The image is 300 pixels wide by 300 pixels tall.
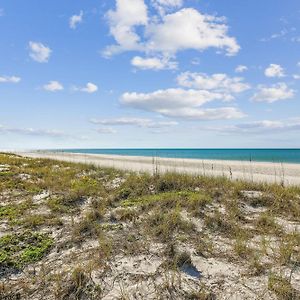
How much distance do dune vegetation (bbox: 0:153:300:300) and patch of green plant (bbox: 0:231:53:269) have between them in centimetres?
2

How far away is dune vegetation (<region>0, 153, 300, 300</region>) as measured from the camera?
499 cm

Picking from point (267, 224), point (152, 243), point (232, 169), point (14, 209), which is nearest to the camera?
point (152, 243)

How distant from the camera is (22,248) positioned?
6.62 m

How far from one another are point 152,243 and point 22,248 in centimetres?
267

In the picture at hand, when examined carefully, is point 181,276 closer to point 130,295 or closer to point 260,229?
point 130,295

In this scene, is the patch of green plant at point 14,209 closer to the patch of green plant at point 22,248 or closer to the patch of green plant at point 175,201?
the patch of green plant at point 22,248

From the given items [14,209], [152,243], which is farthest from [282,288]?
[14,209]

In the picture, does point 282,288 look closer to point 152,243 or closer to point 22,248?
point 152,243

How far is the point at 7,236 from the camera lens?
7.08 m

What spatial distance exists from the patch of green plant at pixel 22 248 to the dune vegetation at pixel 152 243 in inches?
0.8

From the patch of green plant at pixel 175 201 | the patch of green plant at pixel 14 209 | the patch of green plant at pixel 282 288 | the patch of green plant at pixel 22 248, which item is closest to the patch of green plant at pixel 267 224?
the patch of green plant at pixel 175 201

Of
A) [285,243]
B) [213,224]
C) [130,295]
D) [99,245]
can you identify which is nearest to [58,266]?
[99,245]

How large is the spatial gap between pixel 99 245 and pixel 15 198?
17.7ft

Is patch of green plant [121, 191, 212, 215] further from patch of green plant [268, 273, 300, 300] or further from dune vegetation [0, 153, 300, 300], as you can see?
patch of green plant [268, 273, 300, 300]
